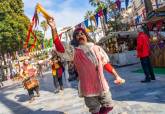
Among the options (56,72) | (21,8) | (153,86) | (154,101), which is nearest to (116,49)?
(56,72)

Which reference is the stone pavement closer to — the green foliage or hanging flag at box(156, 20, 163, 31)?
hanging flag at box(156, 20, 163, 31)

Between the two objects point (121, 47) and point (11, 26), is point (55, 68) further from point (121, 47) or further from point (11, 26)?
point (11, 26)

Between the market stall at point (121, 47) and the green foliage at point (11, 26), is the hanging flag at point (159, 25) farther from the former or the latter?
the green foliage at point (11, 26)

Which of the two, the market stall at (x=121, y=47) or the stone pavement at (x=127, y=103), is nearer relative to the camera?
the stone pavement at (x=127, y=103)

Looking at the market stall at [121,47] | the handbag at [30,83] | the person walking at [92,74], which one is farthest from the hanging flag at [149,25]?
the person walking at [92,74]

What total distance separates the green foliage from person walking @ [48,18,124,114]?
3552 centimetres

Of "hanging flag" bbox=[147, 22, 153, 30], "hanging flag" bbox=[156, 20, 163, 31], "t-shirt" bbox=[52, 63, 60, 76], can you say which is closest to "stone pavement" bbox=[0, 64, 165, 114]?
"t-shirt" bbox=[52, 63, 60, 76]

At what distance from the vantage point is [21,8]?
1820 inches

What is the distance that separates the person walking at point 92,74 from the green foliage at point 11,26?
3552 centimetres

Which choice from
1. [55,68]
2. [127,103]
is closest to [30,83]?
[55,68]

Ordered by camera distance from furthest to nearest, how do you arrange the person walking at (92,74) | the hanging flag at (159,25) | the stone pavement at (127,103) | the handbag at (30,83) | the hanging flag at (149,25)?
the hanging flag at (149,25), the hanging flag at (159,25), the handbag at (30,83), the stone pavement at (127,103), the person walking at (92,74)

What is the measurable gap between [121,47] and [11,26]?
19504mm

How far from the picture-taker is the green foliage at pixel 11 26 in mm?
41062

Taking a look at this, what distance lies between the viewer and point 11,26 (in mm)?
41938
